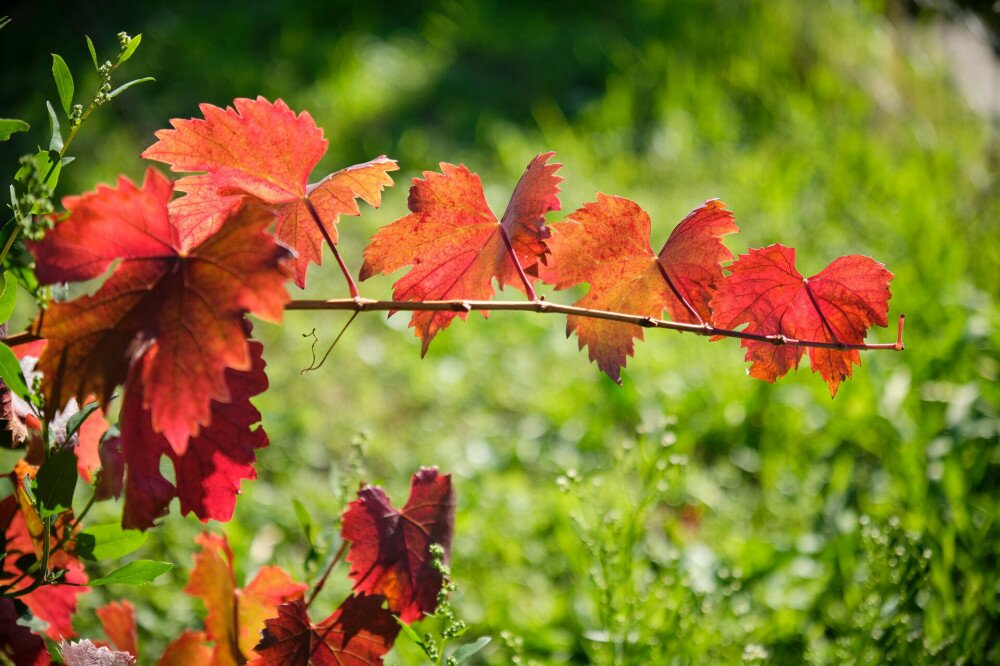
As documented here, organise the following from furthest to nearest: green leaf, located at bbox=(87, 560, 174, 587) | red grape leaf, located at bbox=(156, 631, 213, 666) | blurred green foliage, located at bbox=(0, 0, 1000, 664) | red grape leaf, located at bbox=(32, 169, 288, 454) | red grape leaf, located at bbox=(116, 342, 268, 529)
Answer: blurred green foliage, located at bbox=(0, 0, 1000, 664) < red grape leaf, located at bbox=(156, 631, 213, 666) < green leaf, located at bbox=(87, 560, 174, 587) < red grape leaf, located at bbox=(116, 342, 268, 529) < red grape leaf, located at bbox=(32, 169, 288, 454)

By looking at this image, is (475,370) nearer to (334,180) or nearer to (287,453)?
(287,453)

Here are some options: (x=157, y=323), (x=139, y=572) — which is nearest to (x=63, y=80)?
(x=157, y=323)

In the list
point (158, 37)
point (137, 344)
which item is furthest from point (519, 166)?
point (137, 344)

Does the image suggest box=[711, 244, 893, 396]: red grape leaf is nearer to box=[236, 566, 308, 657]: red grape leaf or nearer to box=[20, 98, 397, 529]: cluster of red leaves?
box=[20, 98, 397, 529]: cluster of red leaves

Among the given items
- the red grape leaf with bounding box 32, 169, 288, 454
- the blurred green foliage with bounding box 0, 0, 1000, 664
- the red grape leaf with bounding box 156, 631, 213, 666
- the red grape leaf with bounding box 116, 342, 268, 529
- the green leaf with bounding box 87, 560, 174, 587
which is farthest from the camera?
the blurred green foliage with bounding box 0, 0, 1000, 664

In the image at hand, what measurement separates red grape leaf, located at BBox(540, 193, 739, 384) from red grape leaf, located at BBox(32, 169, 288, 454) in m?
0.35

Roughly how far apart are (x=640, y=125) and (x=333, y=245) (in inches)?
140

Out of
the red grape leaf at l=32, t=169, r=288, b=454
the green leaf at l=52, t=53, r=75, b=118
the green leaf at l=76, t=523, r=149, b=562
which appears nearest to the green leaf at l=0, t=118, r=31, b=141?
the green leaf at l=52, t=53, r=75, b=118

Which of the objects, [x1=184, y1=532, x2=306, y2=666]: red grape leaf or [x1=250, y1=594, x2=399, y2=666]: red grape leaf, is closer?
[x1=250, y1=594, x2=399, y2=666]: red grape leaf

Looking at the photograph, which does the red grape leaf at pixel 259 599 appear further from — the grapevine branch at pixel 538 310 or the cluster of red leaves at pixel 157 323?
the grapevine branch at pixel 538 310

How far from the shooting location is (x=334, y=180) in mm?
924

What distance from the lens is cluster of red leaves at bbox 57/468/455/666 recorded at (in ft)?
2.90

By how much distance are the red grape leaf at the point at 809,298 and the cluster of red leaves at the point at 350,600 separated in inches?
14.4

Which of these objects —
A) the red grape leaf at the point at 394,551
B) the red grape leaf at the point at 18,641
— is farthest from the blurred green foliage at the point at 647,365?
the red grape leaf at the point at 18,641
